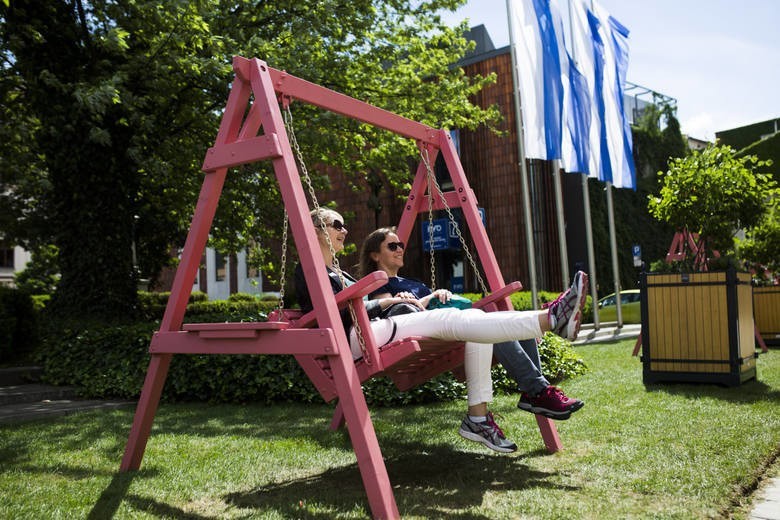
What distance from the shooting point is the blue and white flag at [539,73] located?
11.8 meters

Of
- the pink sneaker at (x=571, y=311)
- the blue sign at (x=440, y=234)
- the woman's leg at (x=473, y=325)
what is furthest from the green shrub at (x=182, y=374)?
the blue sign at (x=440, y=234)

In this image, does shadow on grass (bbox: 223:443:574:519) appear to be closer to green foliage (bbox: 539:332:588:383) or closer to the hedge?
the hedge

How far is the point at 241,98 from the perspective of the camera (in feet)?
12.4

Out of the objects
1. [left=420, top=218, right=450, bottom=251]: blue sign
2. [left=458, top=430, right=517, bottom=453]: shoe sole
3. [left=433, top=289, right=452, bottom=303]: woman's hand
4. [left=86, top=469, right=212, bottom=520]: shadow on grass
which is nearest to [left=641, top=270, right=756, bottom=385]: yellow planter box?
[left=433, top=289, right=452, bottom=303]: woman's hand

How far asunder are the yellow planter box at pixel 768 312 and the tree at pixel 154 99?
621 cm

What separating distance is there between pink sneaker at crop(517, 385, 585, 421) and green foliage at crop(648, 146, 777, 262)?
4.34m

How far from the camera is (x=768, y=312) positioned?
36.6 ft

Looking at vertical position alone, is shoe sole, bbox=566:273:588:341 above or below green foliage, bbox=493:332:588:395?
above

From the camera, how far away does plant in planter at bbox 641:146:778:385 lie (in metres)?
6.52

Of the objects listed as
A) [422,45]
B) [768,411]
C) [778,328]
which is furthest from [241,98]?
[778,328]

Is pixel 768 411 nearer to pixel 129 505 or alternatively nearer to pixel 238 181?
pixel 129 505

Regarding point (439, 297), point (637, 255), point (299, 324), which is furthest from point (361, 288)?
point (637, 255)

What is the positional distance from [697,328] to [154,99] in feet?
25.5

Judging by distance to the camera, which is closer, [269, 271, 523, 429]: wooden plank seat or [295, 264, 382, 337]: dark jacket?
[269, 271, 523, 429]: wooden plank seat
